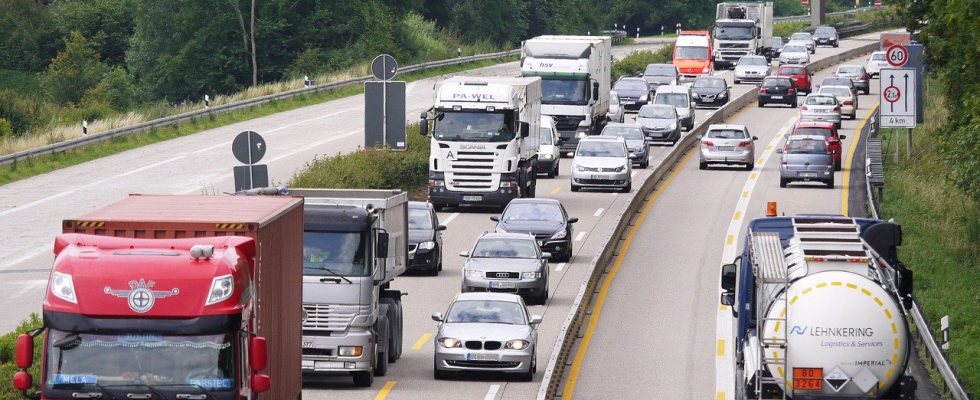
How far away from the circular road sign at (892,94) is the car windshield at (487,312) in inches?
838

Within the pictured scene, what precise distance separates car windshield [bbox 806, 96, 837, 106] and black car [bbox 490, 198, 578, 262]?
30177 millimetres

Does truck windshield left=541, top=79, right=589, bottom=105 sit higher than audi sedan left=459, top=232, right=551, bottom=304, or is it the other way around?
truck windshield left=541, top=79, right=589, bottom=105

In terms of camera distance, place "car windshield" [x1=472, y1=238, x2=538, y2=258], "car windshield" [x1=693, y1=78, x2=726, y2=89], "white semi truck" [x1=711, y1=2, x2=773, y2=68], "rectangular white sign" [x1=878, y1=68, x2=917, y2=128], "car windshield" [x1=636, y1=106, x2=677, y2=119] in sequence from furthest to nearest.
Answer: "white semi truck" [x1=711, y1=2, x2=773, y2=68], "car windshield" [x1=693, y1=78, x2=726, y2=89], "car windshield" [x1=636, y1=106, x2=677, y2=119], "rectangular white sign" [x1=878, y1=68, x2=917, y2=128], "car windshield" [x1=472, y1=238, x2=538, y2=258]

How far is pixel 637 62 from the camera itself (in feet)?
299

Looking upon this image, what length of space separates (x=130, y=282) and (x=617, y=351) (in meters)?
15.7

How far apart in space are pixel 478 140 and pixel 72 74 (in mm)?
61707

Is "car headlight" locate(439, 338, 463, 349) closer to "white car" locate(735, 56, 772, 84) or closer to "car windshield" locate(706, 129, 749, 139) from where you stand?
"car windshield" locate(706, 129, 749, 139)

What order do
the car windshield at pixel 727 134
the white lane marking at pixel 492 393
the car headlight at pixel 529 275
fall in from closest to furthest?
the white lane marking at pixel 492 393 < the car headlight at pixel 529 275 < the car windshield at pixel 727 134

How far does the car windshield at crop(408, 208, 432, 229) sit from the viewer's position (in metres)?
34.9

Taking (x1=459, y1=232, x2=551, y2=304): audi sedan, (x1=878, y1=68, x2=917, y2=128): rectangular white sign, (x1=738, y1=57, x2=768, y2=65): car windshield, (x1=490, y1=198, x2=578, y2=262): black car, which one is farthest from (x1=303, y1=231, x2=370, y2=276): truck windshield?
(x1=738, y1=57, x2=768, y2=65): car windshield

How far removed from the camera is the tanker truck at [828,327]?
57.1 feet

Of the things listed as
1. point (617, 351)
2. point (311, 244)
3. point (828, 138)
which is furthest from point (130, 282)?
point (828, 138)

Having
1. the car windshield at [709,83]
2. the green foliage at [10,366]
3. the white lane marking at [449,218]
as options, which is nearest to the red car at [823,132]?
the white lane marking at [449,218]

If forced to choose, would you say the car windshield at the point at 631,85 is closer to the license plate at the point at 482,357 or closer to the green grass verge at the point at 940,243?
the green grass verge at the point at 940,243
